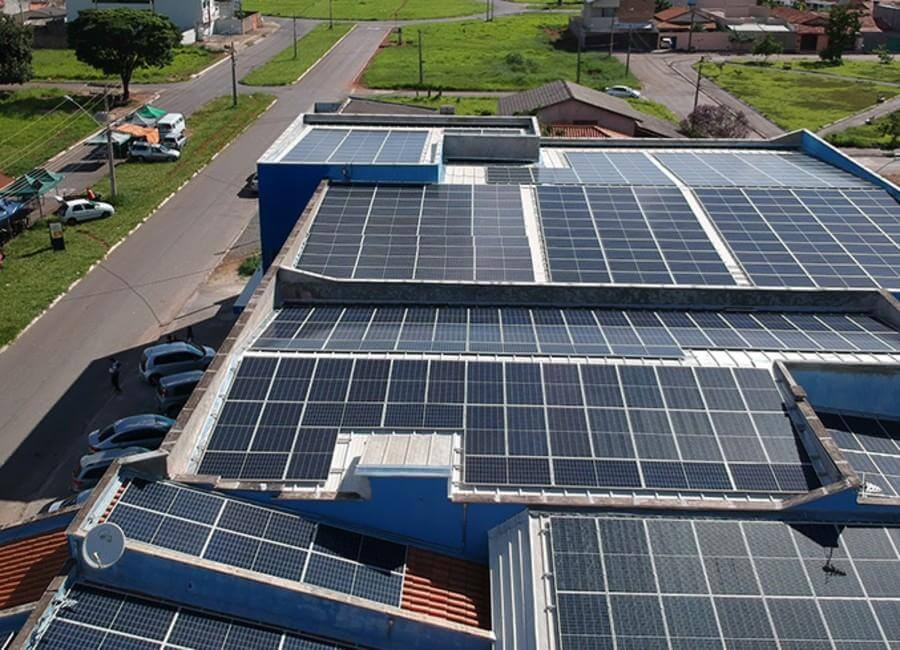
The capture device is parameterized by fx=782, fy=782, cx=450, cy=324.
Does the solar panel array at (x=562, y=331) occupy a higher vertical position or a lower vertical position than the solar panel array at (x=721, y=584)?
higher

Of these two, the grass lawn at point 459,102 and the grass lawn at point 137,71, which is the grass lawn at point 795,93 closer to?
the grass lawn at point 459,102

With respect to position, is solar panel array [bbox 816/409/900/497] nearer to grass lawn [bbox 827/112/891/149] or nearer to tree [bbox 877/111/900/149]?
grass lawn [bbox 827/112/891/149]

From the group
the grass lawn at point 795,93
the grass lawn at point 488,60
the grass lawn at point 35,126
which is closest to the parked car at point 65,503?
the grass lawn at point 35,126

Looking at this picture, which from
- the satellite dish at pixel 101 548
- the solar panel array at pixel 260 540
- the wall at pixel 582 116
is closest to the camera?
the satellite dish at pixel 101 548

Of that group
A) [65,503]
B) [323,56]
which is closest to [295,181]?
[65,503]

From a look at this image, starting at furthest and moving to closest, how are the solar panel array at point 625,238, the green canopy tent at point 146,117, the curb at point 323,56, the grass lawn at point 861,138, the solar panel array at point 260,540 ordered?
the curb at point 323,56, the grass lawn at point 861,138, the green canopy tent at point 146,117, the solar panel array at point 625,238, the solar panel array at point 260,540

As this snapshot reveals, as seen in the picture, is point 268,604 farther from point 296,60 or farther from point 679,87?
point 296,60

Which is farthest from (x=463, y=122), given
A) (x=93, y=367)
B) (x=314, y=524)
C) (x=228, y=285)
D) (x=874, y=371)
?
(x=314, y=524)
